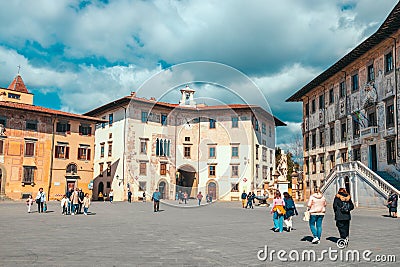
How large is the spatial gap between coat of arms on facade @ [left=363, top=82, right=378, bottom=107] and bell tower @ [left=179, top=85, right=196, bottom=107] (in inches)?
819

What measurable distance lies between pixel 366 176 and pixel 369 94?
7.78m

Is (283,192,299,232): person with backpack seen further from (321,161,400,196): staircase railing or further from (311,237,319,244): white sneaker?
(321,161,400,196): staircase railing

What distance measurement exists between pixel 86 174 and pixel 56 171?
385 centimetres

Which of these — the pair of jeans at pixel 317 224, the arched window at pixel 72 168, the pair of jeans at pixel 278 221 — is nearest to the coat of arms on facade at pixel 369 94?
the pair of jeans at pixel 278 221

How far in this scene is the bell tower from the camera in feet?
55.6

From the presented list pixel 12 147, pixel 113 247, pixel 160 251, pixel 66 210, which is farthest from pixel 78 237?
pixel 12 147

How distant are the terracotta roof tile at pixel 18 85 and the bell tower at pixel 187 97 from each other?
153ft

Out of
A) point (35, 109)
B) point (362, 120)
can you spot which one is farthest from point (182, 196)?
point (35, 109)

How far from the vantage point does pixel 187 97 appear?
18062 millimetres

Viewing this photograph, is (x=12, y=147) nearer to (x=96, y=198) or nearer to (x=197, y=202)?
(x=96, y=198)

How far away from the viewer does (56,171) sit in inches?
1778
